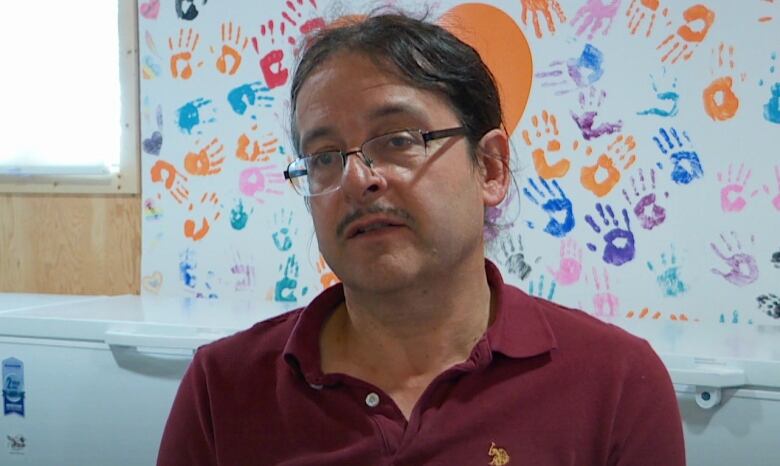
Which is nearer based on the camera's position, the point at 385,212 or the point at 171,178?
the point at 385,212

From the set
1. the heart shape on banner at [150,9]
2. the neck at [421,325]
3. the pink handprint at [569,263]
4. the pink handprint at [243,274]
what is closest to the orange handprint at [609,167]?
the pink handprint at [569,263]

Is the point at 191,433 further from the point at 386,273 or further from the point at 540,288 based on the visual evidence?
the point at 540,288

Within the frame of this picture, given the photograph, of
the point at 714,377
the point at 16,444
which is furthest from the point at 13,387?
the point at 714,377

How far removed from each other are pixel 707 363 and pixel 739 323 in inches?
16.3

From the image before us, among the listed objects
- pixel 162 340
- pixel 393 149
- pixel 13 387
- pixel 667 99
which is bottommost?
pixel 13 387

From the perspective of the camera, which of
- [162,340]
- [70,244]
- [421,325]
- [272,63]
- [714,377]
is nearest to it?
[421,325]

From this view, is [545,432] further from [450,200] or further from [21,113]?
[21,113]

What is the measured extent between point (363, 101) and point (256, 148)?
0.99m

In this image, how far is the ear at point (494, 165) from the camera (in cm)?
91

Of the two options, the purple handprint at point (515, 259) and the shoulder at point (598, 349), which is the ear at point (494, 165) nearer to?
the shoulder at point (598, 349)

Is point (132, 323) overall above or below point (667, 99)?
below

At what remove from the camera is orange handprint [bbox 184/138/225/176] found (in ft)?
5.90

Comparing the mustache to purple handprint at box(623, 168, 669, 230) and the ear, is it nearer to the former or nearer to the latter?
the ear

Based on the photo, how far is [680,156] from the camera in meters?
1.43
